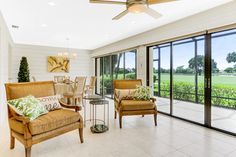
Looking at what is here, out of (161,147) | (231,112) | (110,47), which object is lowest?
(161,147)

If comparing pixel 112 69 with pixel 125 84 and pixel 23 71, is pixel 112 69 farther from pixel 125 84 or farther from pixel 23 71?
pixel 23 71

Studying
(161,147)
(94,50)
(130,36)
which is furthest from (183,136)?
Answer: (94,50)

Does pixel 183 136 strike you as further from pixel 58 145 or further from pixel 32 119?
pixel 32 119

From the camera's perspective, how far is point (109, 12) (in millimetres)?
3576

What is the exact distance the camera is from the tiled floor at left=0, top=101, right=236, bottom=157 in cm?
235

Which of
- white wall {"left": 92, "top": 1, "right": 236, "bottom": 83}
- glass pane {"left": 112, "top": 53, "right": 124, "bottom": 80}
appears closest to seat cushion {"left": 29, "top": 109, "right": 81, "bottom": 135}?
white wall {"left": 92, "top": 1, "right": 236, "bottom": 83}

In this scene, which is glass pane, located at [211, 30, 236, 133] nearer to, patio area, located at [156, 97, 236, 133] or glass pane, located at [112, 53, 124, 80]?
patio area, located at [156, 97, 236, 133]

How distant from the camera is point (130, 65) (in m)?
6.25

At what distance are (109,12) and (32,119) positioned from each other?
261cm

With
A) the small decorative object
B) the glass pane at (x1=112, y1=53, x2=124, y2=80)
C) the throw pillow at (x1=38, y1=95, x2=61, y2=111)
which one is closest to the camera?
the throw pillow at (x1=38, y1=95, x2=61, y2=111)

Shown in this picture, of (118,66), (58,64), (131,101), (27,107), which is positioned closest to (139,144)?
(131,101)

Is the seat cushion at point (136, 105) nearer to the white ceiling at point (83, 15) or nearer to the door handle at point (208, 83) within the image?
the door handle at point (208, 83)

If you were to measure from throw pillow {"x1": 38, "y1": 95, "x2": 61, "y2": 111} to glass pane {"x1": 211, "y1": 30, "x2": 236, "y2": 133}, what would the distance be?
317 centimetres

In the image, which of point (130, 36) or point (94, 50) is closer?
point (130, 36)
